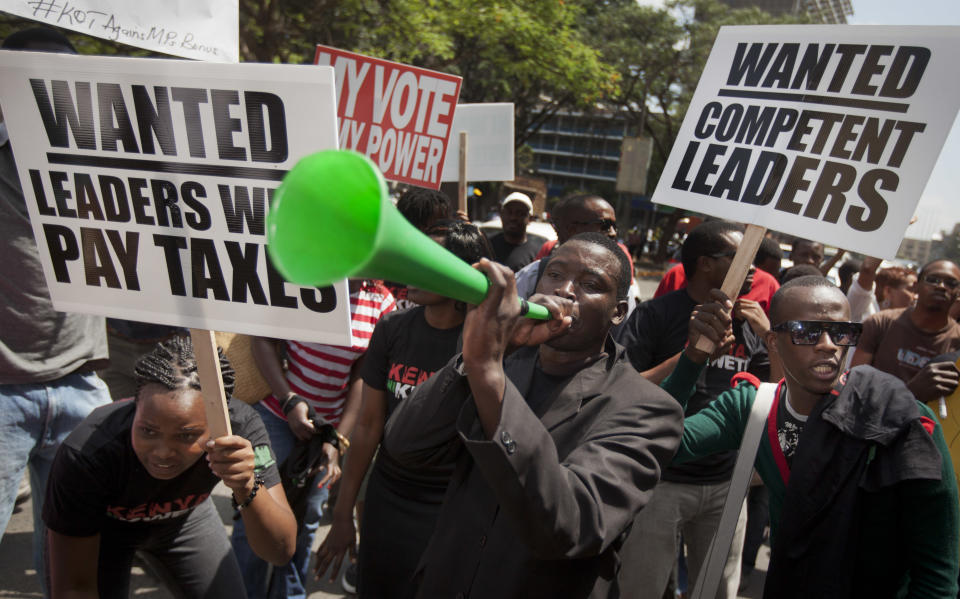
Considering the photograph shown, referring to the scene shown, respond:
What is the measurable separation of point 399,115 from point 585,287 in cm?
350

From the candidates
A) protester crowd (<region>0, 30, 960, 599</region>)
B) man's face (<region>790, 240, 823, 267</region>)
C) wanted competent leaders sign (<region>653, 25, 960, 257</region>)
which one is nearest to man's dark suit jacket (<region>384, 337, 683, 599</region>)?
protester crowd (<region>0, 30, 960, 599</region>)

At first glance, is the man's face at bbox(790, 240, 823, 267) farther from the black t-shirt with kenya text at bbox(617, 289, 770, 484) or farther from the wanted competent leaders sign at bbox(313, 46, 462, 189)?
the wanted competent leaders sign at bbox(313, 46, 462, 189)

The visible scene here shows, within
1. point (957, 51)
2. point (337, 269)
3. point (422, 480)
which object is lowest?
point (422, 480)

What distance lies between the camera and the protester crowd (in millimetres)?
1574

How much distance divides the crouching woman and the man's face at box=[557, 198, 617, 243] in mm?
2465

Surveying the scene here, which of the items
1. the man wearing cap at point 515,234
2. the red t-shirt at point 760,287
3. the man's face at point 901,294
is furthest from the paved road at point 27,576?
the man's face at point 901,294

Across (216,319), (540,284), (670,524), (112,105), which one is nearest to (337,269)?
(540,284)

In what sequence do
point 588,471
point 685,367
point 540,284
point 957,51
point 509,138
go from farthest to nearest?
point 509,138
point 685,367
point 957,51
point 540,284
point 588,471

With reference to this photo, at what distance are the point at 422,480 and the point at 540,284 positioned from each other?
3.16 feet

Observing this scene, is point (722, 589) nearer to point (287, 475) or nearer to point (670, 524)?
point (670, 524)

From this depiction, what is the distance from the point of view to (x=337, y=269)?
1.04 meters

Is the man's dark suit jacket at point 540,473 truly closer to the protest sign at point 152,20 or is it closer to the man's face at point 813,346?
the man's face at point 813,346

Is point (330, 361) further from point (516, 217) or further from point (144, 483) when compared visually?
point (516, 217)

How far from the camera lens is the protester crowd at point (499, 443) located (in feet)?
5.16
